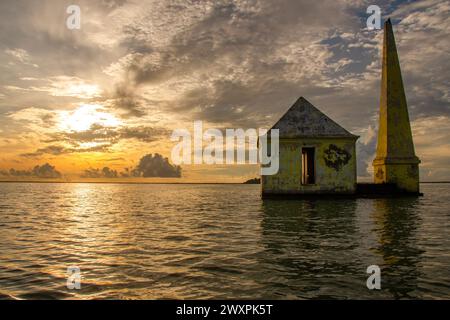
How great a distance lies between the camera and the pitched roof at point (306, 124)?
25.9 m

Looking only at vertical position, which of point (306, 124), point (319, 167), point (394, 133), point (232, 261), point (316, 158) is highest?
point (306, 124)

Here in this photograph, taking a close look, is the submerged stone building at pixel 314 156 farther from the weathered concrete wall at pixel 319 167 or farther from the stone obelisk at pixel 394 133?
the stone obelisk at pixel 394 133

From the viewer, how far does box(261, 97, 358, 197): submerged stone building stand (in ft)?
84.9

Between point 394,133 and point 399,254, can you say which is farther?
point 394,133

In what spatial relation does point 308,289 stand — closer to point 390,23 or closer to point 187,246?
point 187,246

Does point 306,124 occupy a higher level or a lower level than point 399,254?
higher

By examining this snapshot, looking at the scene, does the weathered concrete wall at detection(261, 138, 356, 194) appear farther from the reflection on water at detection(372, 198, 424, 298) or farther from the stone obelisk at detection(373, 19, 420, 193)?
the reflection on water at detection(372, 198, 424, 298)

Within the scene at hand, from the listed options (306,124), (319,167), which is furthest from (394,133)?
(306,124)

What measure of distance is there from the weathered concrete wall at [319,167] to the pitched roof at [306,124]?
0.44 metres

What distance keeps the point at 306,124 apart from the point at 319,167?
3.34 metres

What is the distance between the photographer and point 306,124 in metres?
26.3

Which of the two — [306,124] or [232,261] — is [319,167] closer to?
[306,124]
